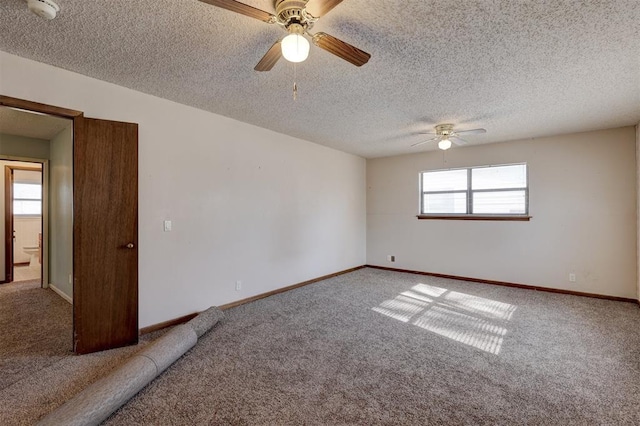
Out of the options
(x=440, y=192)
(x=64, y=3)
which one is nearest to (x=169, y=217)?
(x=64, y=3)

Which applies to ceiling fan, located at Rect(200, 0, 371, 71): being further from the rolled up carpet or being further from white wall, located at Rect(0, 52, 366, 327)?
the rolled up carpet

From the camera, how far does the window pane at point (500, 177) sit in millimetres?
4758

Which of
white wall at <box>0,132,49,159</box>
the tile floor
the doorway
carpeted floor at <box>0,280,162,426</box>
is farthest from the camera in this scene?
the doorway

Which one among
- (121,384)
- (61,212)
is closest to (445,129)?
(121,384)

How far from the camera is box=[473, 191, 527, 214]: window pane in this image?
15.6 ft

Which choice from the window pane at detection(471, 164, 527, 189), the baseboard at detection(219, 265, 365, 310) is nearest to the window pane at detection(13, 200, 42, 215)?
the baseboard at detection(219, 265, 365, 310)

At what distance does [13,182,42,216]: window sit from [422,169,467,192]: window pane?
8.76 metres

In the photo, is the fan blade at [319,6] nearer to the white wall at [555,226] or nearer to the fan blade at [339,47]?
the fan blade at [339,47]

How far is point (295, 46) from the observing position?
1.59m

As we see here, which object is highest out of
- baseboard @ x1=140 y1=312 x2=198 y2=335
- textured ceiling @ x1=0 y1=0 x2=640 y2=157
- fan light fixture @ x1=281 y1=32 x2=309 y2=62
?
textured ceiling @ x1=0 y1=0 x2=640 y2=157

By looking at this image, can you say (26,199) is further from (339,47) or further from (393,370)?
(393,370)

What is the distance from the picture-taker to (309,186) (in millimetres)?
4977

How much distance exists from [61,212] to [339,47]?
4612 millimetres

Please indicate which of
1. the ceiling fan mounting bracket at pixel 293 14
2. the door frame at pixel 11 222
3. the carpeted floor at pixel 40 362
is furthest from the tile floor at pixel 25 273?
the ceiling fan mounting bracket at pixel 293 14
